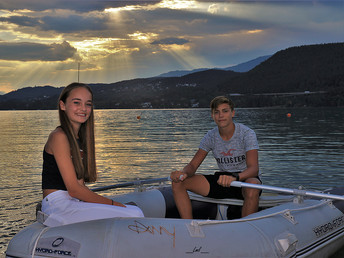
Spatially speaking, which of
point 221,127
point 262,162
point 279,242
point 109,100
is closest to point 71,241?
point 279,242

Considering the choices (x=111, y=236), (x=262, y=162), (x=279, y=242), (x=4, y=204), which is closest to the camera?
(x=111, y=236)

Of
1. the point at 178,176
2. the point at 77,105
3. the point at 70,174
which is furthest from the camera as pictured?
the point at 178,176

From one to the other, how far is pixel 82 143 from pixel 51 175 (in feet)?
1.47

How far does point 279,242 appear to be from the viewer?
12.5 ft

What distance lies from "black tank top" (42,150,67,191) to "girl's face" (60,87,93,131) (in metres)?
0.41

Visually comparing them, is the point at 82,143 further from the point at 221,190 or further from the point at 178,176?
the point at 221,190

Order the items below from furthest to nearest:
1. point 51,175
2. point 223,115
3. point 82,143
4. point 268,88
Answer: point 268,88
point 223,115
point 82,143
point 51,175

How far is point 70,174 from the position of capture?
10.6ft

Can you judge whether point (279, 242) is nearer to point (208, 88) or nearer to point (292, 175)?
point (292, 175)

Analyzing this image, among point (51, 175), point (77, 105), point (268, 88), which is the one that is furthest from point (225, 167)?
point (268, 88)

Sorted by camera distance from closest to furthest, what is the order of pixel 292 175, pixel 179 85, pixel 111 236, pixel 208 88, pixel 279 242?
pixel 111 236 < pixel 279 242 < pixel 292 175 < pixel 208 88 < pixel 179 85

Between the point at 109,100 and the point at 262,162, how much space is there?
163m

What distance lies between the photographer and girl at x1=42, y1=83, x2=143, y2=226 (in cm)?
325

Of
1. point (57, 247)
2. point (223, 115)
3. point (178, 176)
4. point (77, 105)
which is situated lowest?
point (57, 247)
